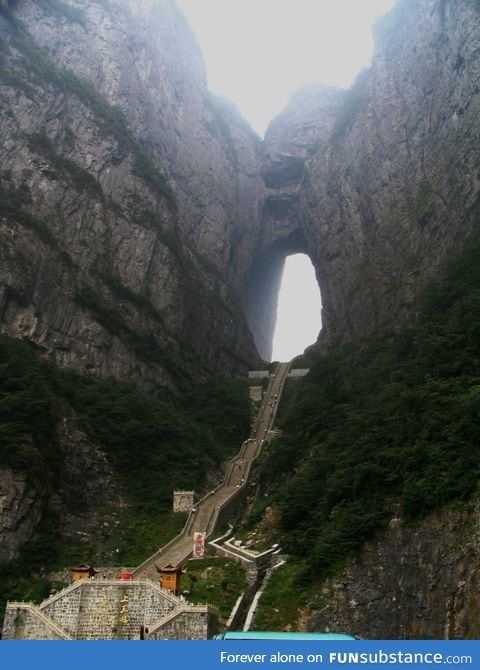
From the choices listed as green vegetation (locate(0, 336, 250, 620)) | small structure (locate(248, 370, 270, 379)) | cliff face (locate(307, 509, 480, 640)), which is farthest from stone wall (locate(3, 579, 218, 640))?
small structure (locate(248, 370, 270, 379))

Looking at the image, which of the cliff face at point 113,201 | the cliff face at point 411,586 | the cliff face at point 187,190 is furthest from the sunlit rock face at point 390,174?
the cliff face at point 411,586

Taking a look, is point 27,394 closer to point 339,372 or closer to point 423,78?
point 339,372

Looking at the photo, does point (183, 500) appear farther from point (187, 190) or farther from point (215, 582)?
point (187, 190)

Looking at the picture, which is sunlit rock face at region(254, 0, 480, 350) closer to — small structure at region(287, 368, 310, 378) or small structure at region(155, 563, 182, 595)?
small structure at region(287, 368, 310, 378)

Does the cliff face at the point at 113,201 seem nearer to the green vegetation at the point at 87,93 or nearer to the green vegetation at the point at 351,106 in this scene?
the green vegetation at the point at 87,93

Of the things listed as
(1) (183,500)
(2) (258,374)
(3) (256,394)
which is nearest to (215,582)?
(1) (183,500)

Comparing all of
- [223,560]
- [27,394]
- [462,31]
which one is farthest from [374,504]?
[462,31]

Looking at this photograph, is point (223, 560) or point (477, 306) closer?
point (223, 560)
